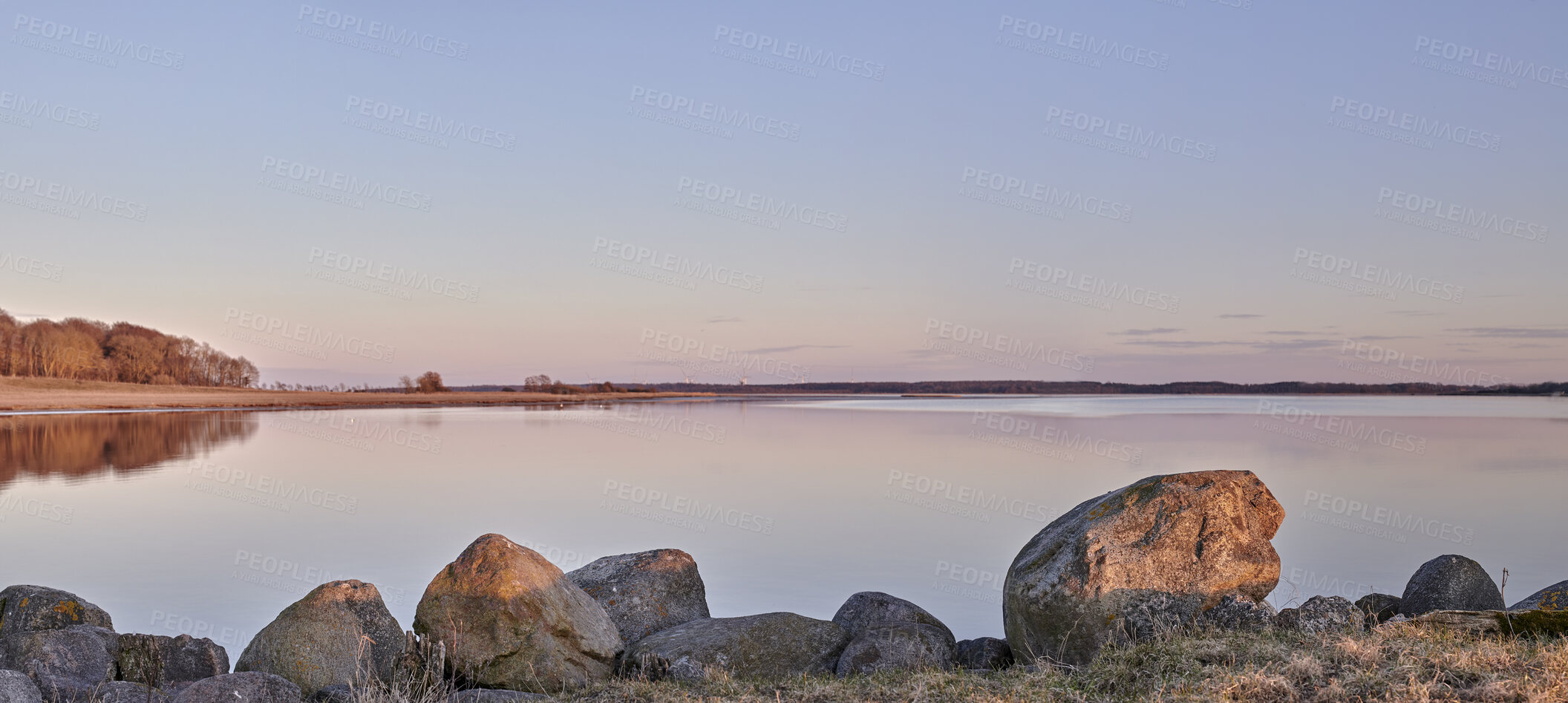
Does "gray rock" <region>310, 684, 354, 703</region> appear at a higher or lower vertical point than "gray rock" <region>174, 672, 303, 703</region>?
lower

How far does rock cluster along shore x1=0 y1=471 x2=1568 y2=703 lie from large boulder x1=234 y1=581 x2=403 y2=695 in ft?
0.04

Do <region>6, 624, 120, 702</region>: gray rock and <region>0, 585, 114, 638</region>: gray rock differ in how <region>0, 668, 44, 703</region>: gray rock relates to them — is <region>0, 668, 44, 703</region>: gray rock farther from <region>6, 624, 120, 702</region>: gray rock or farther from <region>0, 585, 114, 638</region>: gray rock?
<region>0, 585, 114, 638</region>: gray rock

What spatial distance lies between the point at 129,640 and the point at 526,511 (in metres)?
12.5

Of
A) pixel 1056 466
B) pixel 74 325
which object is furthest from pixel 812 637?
pixel 74 325

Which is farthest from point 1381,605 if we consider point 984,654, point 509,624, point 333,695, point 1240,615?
point 333,695

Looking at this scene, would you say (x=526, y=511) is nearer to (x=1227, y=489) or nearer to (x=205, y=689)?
(x=205, y=689)

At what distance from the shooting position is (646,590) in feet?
33.0

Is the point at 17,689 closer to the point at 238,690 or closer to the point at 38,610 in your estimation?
→ the point at 238,690

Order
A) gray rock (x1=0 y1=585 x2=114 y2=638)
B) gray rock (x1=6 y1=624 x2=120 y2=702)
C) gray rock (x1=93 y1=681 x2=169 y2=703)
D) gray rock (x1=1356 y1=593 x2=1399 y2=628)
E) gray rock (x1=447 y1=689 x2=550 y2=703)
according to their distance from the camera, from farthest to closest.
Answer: gray rock (x1=1356 y1=593 x2=1399 y2=628) < gray rock (x1=0 y1=585 x2=114 y2=638) < gray rock (x1=6 y1=624 x2=120 y2=702) < gray rock (x1=447 y1=689 x2=550 y2=703) < gray rock (x1=93 y1=681 x2=169 y2=703)

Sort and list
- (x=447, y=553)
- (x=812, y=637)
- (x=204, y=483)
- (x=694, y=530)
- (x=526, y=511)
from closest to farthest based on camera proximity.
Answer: (x=812, y=637) → (x=447, y=553) → (x=694, y=530) → (x=526, y=511) → (x=204, y=483)

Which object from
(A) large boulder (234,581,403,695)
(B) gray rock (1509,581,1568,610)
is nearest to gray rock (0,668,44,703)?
(A) large boulder (234,581,403,695)

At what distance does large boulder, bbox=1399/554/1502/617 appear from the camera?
988cm

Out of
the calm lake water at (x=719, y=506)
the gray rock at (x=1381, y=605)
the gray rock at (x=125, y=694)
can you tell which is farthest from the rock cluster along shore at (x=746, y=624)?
the calm lake water at (x=719, y=506)

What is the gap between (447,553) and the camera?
53.9ft
